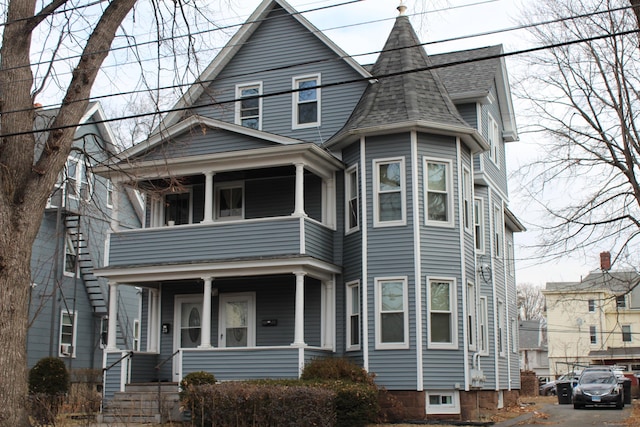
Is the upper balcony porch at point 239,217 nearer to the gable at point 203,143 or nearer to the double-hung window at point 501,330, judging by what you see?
the gable at point 203,143

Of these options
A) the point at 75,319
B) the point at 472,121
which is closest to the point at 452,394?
the point at 472,121

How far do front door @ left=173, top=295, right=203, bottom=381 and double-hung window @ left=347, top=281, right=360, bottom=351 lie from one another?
4634 millimetres

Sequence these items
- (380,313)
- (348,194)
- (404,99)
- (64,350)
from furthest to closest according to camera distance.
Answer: (64,350) < (348,194) < (404,99) < (380,313)

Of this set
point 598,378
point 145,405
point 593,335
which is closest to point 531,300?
point 593,335

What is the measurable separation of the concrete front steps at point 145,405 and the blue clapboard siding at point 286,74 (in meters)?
7.97

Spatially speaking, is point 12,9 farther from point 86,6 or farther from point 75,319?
point 75,319

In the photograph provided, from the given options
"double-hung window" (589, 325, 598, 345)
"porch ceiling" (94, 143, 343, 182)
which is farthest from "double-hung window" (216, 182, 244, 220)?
"double-hung window" (589, 325, 598, 345)

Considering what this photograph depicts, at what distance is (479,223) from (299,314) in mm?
7397

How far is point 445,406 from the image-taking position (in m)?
19.6

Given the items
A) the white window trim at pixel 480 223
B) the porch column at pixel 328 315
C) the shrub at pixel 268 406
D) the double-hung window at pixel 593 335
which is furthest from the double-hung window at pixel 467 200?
the double-hung window at pixel 593 335

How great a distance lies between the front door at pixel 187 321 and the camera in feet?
74.6

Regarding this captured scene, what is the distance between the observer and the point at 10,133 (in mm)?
12867

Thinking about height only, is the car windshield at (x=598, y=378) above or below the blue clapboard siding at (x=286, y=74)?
below

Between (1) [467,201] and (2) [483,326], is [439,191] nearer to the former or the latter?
(1) [467,201]
